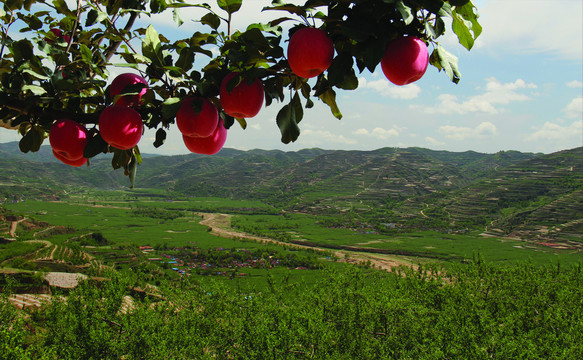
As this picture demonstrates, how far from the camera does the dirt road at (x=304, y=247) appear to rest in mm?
42000

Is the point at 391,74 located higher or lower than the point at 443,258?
higher

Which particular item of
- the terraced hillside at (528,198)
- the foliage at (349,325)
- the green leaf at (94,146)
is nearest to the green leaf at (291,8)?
the green leaf at (94,146)

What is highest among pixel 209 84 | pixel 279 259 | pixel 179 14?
pixel 179 14

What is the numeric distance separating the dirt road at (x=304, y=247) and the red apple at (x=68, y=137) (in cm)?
3260

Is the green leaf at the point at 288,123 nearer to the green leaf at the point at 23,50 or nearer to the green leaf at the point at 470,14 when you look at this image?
the green leaf at the point at 470,14

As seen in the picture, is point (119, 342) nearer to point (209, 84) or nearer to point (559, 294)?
point (209, 84)

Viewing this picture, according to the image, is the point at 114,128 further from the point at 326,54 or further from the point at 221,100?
the point at 326,54

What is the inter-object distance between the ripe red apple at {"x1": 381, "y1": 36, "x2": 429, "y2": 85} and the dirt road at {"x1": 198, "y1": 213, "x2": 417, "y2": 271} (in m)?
32.7

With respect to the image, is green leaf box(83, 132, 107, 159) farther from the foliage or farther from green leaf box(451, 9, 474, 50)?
the foliage

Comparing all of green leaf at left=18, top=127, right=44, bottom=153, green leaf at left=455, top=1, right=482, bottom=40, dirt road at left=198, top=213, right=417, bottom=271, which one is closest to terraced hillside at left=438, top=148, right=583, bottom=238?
dirt road at left=198, top=213, right=417, bottom=271

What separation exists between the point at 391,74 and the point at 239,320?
12.0 m

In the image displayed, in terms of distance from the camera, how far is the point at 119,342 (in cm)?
1000

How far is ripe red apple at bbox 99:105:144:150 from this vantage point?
81 cm

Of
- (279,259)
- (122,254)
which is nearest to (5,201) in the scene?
(122,254)
